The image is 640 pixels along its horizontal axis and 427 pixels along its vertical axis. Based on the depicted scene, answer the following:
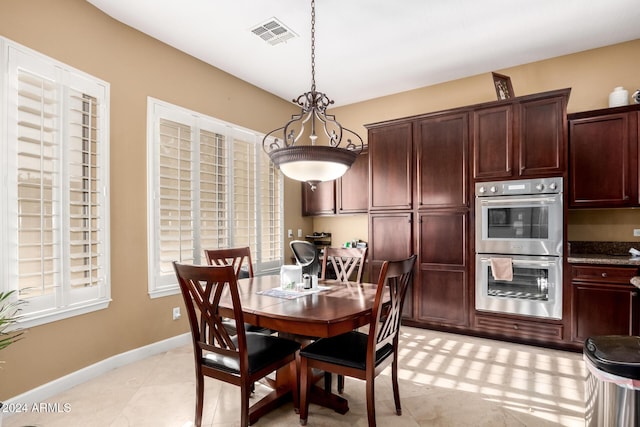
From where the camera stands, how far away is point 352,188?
4914 millimetres

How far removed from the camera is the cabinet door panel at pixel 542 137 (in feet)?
10.6

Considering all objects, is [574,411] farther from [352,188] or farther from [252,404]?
[352,188]

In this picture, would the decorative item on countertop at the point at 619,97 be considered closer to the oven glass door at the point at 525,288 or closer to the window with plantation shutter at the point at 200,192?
the oven glass door at the point at 525,288

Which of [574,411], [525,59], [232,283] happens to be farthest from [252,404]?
[525,59]

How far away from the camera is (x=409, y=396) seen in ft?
8.06

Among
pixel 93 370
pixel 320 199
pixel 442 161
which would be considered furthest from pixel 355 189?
pixel 93 370

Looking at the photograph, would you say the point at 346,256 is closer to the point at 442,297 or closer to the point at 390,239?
the point at 390,239

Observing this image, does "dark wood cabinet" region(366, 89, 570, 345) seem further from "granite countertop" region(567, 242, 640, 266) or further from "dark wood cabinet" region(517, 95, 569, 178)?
"granite countertop" region(567, 242, 640, 266)

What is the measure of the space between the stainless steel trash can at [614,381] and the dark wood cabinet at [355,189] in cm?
314

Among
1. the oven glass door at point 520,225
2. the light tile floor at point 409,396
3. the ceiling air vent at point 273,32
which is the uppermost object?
the ceiling air vent at point 273,32

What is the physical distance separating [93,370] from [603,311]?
448 centimetres

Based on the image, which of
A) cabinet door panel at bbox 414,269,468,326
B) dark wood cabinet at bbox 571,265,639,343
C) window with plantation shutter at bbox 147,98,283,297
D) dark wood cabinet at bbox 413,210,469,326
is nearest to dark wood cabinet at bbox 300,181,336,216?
window with plantation shutter at bbox 147,98,283,297

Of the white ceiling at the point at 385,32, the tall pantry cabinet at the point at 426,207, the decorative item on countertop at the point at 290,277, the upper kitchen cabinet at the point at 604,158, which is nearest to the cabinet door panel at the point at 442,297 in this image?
the tall pantry cabinet at the point at 426,207

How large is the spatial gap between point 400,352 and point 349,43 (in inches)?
125
